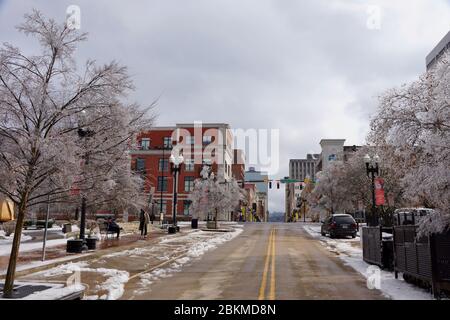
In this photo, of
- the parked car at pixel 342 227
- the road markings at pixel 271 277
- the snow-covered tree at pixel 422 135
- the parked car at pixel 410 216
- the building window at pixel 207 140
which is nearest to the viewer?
the snow-covered tree at pixel 422 135

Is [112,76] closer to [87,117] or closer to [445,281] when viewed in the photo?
[87,117]

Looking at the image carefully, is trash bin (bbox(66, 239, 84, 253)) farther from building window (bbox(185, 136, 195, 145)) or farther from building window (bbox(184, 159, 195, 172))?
building window (bbox(185, 136, 195, 145))

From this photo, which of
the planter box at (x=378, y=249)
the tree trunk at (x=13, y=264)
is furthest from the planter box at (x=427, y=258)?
the tree trunk at (x=13, y=264)

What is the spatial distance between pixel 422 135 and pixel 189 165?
65.5 m

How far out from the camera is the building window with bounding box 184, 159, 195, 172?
73.4 metres

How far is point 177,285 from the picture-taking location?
1038 cm

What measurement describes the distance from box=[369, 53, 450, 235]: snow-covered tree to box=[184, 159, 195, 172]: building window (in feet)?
206

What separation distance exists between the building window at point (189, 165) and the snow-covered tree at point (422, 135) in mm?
62920

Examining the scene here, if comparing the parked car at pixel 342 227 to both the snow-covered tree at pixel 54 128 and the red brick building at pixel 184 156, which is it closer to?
the snow-covered tree at pixel 54 128

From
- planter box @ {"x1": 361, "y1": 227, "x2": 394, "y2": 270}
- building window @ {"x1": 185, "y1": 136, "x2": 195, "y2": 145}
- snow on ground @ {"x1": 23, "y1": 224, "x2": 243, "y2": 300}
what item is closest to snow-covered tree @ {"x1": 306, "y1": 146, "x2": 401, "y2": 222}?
planter box @ {"x1": 361, "y1": 227, "x2": 394, "y2": 270}

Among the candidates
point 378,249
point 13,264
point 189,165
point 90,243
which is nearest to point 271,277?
point 378,249

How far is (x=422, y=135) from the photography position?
30.0ft

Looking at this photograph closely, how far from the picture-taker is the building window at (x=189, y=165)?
73.4 meters
